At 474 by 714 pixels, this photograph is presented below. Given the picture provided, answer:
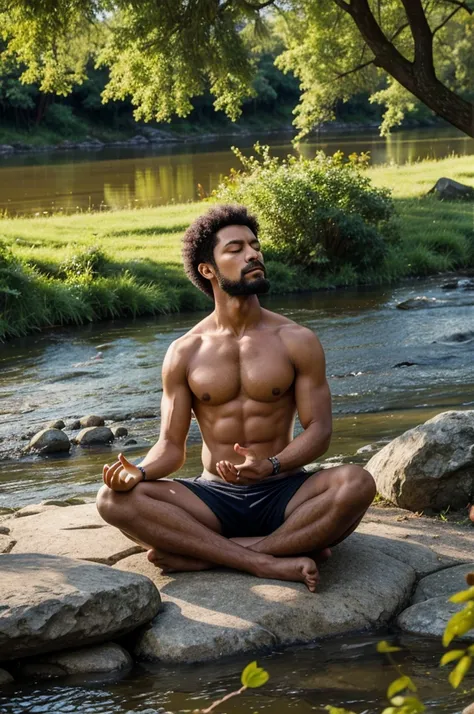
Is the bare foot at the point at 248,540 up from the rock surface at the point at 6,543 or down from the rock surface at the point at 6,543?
up

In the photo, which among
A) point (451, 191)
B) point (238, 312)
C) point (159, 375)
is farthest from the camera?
point (451, 191)

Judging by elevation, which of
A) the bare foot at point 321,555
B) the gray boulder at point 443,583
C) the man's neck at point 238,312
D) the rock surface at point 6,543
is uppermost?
the man's neck at point 238,312

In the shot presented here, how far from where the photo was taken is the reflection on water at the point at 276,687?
14.7 ft

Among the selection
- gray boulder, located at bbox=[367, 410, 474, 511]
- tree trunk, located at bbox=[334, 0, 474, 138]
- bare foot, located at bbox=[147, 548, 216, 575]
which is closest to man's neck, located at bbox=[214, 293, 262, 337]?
bare foot, located at bbox=[147, 548, 216, 575]

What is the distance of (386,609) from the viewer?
5.44 metres

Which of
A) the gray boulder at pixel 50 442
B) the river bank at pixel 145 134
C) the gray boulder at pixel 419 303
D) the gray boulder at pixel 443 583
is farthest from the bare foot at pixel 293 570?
the river bank at pixel 145 134

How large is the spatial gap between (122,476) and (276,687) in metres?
1.45

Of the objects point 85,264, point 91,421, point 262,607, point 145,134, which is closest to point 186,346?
point 262,607

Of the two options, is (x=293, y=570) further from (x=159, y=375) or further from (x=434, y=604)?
(x=159, y=375)

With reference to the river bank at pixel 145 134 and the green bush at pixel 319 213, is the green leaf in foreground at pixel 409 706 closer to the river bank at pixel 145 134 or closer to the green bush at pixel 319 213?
the green bush at pixel 319 213

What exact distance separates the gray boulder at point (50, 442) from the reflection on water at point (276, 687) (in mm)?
→ 5678

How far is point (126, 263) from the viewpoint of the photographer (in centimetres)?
1842

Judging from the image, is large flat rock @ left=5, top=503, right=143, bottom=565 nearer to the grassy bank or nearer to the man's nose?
the man's nose

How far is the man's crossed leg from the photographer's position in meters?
5.54
